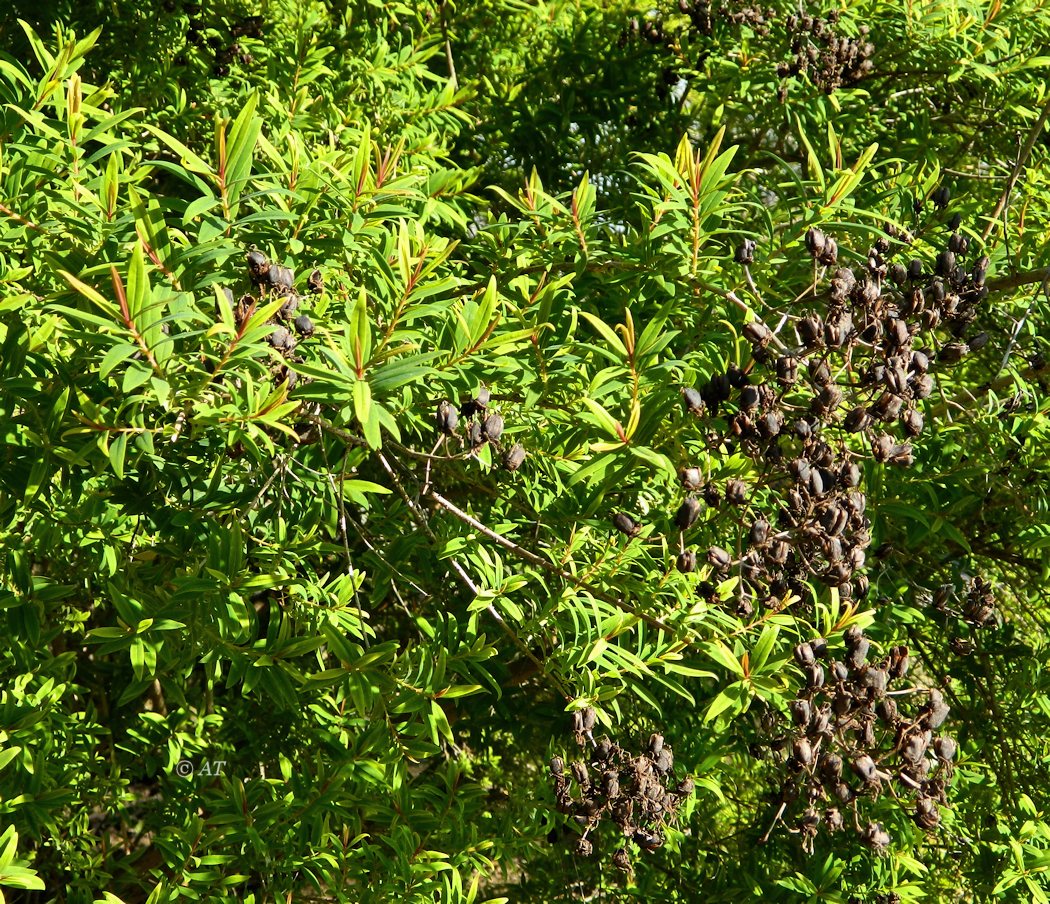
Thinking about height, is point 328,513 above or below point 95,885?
above

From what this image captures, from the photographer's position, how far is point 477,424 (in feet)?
5.30

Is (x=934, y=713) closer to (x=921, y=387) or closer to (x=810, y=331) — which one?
(x=921, y=387)

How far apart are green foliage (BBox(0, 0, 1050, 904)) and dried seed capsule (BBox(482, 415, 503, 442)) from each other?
0.03 m

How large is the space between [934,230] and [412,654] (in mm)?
1550

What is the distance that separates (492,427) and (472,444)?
1.5 inches

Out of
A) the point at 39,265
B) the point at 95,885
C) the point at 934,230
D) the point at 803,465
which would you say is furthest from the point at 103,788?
the point at 934,230

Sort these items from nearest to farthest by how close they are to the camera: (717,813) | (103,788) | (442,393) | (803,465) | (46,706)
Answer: (803,465), (442,393), (46,706), (103,788), (717,813)

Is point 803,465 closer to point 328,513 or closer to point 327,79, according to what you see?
point 328,513

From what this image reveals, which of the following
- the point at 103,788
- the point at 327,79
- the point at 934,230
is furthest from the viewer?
the point at 327,79

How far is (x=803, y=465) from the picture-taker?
1.54 metres

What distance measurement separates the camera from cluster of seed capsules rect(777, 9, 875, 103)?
8.79 feet

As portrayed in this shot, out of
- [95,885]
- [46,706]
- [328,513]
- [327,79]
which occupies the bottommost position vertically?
[95,885]

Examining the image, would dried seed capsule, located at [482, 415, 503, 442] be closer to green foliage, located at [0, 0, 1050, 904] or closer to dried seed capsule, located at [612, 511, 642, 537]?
green foliage, located at [0, 0, 1050, 904]

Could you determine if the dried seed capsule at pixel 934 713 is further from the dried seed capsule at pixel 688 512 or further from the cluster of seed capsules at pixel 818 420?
the dried seed capsule at pixel 688 512
